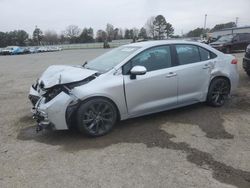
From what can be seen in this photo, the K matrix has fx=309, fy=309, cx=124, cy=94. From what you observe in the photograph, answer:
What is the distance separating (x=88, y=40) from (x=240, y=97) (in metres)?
99.5

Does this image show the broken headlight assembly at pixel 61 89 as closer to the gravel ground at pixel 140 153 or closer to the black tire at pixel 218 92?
the gravel ground at pixel 140 153

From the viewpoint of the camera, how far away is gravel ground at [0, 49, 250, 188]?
3729 mm

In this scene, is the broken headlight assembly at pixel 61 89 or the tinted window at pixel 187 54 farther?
the tinted window at pixel 187 54

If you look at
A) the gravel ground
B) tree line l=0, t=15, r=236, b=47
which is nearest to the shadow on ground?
the gravel ground

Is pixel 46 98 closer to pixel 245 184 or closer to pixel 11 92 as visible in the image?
pixel 245 184

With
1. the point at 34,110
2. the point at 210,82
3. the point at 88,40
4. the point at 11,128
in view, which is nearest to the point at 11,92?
the point at 11,128

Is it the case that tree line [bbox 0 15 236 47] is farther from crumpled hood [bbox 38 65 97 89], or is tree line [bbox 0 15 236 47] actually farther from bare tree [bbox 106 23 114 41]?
crumpled hood [bbox 38 65 97 89]

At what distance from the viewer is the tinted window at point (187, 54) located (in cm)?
613

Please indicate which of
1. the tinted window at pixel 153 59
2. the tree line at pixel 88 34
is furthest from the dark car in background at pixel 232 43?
the tree line at pixel 88 34

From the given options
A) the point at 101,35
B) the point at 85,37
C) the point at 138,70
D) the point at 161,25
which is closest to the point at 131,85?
the point at 138,70

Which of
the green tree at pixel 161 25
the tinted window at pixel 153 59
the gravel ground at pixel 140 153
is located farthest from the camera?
the green tree at pixel 161 25

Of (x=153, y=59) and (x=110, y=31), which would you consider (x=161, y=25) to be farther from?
(x=153, y=59)

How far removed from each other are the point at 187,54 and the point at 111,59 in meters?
1.55

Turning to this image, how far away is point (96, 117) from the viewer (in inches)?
203
